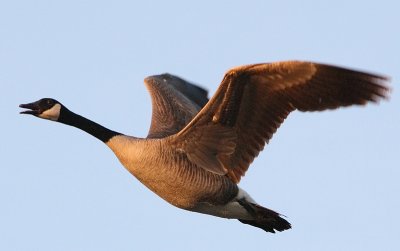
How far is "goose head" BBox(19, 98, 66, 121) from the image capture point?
1525cm

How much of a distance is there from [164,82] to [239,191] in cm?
494

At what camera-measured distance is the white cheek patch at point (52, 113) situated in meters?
15.4

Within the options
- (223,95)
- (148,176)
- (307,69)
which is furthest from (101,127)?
(307,69)

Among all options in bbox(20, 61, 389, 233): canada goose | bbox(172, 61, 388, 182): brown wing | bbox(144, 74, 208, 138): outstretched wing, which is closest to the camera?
bbox(172, 61, 388, 182): brown wing

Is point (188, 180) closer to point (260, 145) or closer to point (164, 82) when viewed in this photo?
point (260, 145)

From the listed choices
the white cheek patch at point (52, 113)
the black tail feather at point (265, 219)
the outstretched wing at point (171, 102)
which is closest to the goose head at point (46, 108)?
the white cheek patch at point (52, 113)

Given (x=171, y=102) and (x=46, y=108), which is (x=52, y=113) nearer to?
(x=46, y=108)

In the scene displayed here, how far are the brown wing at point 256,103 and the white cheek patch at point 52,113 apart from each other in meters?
2.19

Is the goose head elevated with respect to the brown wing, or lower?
lower

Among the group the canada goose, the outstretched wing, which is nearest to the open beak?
the canada goose

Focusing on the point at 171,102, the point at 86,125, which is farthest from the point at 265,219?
the point at 171,102

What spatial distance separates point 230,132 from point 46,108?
316 centimetres

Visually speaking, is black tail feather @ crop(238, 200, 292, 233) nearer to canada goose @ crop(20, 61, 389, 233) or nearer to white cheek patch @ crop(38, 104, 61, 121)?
canada goose @ crop(20, 61, 389, 233)

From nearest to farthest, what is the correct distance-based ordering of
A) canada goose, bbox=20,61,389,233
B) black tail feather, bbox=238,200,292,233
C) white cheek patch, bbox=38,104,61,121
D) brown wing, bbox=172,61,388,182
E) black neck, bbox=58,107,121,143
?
brown wing, bbox=172,61,388,182
canada goose, bbox=20,61,389,233
black neck, bbox=58,107,121,143
black tail feather, bbox=238,200,292,233
white cheek patch, bbox=38,104,61,121
